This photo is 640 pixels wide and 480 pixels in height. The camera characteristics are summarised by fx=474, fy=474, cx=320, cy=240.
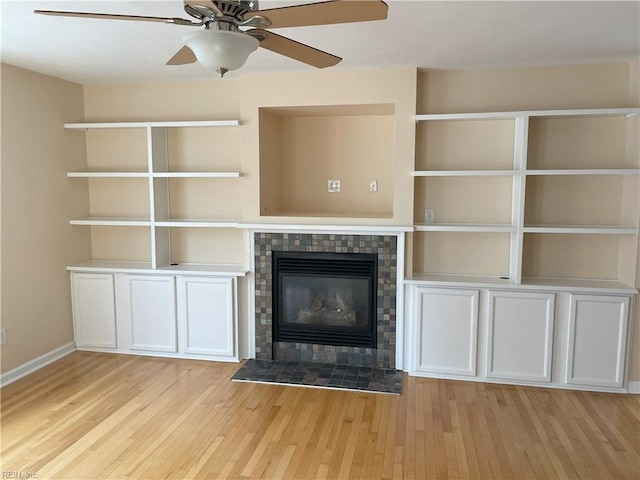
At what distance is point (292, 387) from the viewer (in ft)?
11.8

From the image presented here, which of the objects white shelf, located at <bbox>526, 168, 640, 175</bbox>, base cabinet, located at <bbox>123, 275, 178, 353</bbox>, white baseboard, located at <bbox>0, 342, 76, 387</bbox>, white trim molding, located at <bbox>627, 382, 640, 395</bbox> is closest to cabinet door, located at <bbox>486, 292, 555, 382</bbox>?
white trim molding, located at <bbox>627, 382, 640, 395</bbox>

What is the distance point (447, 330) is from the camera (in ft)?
12.1

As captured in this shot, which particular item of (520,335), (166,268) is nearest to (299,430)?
(520,335)

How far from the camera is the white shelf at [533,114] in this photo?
3328 millimetres

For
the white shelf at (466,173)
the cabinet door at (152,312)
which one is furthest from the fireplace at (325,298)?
the cabinet door at (152,312)

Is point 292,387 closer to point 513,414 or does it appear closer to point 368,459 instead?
point 368,459

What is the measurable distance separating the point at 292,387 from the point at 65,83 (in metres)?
3.23

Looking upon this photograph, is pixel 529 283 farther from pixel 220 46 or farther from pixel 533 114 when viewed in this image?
pixel 220 46

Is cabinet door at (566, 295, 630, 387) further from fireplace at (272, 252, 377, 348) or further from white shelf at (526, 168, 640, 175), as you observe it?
fireplace at (272, 252, 377, 348)

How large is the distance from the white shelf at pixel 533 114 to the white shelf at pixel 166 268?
6.44ft

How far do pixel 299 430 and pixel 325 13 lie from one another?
2.39 meters

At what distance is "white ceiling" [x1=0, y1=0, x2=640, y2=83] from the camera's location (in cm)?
238

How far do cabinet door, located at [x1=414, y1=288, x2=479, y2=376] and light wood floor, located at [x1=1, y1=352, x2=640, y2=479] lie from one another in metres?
0.16

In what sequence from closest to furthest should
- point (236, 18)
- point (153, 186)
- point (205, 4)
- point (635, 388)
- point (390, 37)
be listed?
point (205, 4) < point (236, 18) < point (390, 37) < point (635, 388) < point (153, 186)
